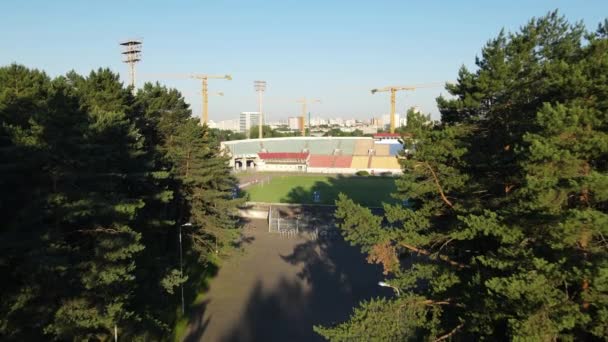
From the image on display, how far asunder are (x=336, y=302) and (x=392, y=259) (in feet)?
24.3

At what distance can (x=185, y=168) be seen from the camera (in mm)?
20297

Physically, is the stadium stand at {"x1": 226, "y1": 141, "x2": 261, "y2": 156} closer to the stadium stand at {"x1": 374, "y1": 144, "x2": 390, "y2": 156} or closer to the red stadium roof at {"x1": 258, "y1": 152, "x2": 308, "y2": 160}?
the red stadium roof at {"x1": 258, "y1": 152, "x2": 308, "y2": 160}

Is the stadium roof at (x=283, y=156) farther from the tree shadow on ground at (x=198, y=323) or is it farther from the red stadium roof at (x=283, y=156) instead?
the tree shadow on ground at (x=198, y=323)

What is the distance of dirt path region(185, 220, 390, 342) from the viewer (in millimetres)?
15656

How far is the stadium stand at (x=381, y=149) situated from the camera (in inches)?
2832

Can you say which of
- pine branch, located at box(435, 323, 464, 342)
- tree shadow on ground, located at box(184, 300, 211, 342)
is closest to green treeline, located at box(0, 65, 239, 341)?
tree shadow on ground, located at box(184, 300, 211, 342)

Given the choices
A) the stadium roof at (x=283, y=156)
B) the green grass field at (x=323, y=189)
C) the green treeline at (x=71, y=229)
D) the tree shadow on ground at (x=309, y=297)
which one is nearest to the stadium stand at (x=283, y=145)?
the stadium roof at (x=283, y=156)

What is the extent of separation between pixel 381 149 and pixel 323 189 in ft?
97.8

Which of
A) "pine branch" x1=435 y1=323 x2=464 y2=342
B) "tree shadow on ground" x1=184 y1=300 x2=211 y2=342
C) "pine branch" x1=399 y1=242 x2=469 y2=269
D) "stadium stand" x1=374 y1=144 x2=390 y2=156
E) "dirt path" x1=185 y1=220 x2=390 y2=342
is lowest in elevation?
"tree shadow on ground" x1=184 y1=300 x2=211 y2=342

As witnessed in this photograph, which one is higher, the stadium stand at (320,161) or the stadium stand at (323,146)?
the stadium stand at (323,146)

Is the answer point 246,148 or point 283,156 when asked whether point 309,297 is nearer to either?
point 283,156

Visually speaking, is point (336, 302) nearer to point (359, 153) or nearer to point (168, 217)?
point (168, 217)

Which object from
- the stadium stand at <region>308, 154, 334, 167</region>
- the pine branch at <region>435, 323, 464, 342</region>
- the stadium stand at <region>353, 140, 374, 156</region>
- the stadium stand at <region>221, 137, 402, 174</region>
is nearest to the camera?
the pine branch at <region>435, 323, 464, 342</region>

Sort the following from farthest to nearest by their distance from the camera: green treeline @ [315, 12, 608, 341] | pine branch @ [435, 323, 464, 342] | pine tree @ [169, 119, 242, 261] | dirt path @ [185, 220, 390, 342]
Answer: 1. pine tree @ [169, 119, 242, 261]
2. dirt path @ [185, 220, 390, 342]
3. pine branch @ [435, 323, 464, 342]
4. green treeline @ [315, 12, 608, 341]
